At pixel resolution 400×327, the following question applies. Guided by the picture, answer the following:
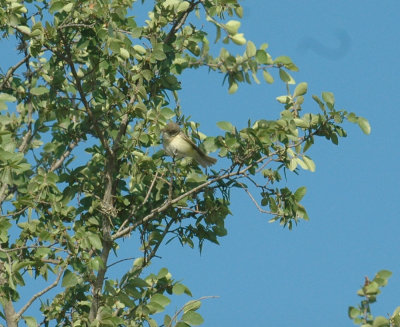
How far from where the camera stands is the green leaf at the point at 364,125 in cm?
974

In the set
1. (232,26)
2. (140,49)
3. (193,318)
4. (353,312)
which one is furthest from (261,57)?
(353,312)

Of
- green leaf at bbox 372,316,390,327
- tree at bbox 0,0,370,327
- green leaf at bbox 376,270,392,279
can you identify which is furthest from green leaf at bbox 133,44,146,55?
green leaf at bbox 372,316,390,327

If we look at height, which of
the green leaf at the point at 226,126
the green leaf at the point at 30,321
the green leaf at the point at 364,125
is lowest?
the green leaf at the point at 30,321

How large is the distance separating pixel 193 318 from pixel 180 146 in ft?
6.81

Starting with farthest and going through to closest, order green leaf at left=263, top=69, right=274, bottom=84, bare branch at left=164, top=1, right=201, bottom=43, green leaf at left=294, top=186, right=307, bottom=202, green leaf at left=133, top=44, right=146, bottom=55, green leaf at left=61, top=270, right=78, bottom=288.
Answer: bare branch at left=164, top=1, right=201, bottom=43
green leaf at left=133, top=44, right=146, bottom=55
green leaf at left=294, top=186, right=307, bottom=202
green leaf at left=61, top=270, right=78, bottom=288
green leaf at left=263, top=69, right=274, bottom=84

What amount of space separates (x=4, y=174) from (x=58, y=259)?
5.33 ft

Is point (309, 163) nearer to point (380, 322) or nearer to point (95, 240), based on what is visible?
point (95, 240)

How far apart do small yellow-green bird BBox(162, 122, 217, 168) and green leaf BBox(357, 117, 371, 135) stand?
1879 mm

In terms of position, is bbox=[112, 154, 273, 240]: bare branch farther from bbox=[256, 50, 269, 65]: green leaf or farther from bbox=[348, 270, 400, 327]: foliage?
bbox=[348, 270, 400, 327]: foliage

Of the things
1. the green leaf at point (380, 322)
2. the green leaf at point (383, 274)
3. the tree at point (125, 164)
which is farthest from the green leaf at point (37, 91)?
the green leaf at point (380, 322)

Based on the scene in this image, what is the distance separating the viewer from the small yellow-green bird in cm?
1091

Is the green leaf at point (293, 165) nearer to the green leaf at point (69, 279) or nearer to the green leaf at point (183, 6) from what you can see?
the green leaf at point (183, 6)

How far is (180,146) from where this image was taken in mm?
10953

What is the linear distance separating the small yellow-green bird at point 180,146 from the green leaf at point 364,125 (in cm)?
188
